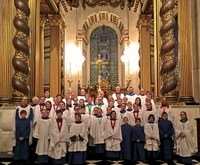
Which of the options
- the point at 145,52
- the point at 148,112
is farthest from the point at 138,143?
the point at 145,52

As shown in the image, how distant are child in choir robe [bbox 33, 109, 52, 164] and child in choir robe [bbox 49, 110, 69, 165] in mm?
163

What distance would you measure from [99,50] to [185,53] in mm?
13482

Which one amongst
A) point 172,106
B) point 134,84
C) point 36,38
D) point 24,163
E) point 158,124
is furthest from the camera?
point 134,84

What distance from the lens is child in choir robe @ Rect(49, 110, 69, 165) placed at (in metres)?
8.16

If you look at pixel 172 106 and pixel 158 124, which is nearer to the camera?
pixel 158 124

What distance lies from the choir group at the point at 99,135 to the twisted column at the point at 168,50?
92cm

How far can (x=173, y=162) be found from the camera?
830 centimetres

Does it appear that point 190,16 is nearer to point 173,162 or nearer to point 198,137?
point 198,137

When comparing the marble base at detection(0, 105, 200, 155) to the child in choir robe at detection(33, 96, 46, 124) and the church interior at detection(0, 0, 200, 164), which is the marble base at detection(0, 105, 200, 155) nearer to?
the church interior at detection(0, 0, 200, 164)

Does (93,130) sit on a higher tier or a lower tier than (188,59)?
lower

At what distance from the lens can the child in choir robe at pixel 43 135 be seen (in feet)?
27.0

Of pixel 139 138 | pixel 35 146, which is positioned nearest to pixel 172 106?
pixel 139 138

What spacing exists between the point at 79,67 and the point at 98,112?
35.9 ft

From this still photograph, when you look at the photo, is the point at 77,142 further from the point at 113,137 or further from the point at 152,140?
the point at 152,140
